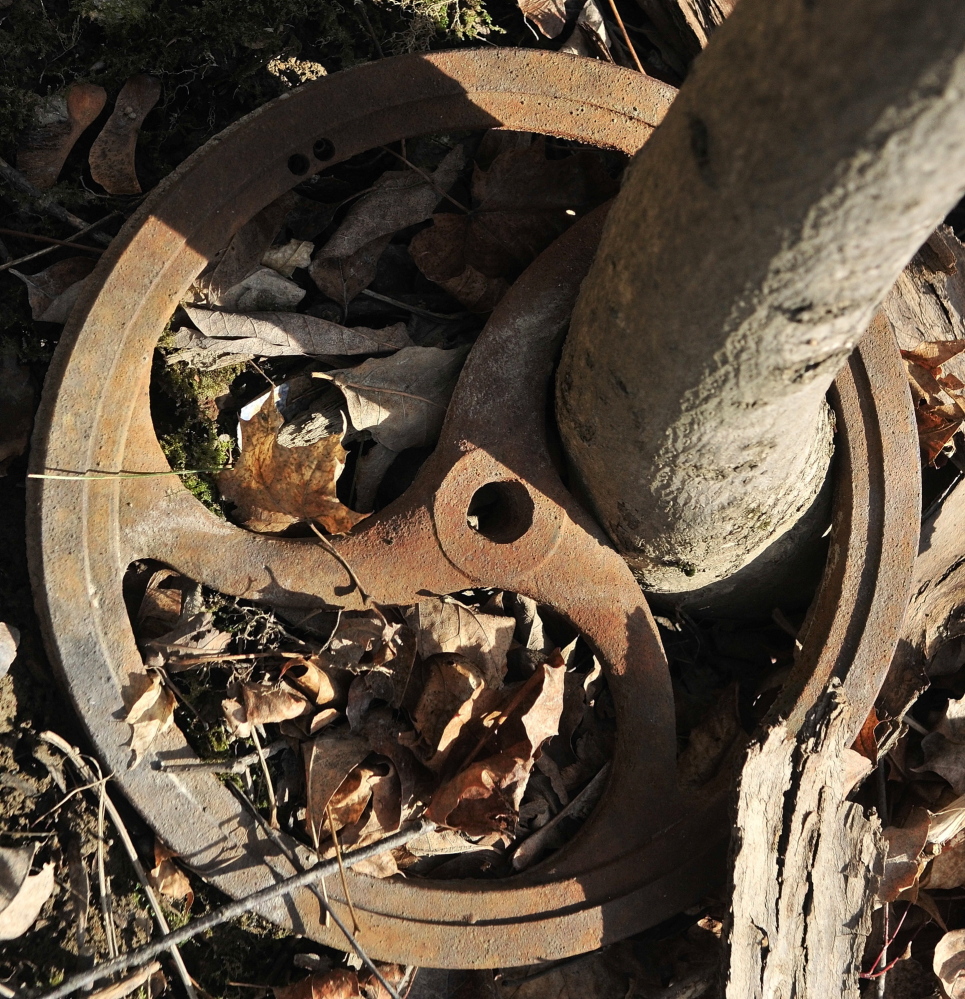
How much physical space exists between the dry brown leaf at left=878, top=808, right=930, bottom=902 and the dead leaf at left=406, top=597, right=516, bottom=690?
1.23 meters

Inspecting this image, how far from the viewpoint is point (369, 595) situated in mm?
1834

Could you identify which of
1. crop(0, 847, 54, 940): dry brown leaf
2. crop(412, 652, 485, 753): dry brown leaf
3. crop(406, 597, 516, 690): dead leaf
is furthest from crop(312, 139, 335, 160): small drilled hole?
crop(0, 847, 54, 940): dry brown leaf

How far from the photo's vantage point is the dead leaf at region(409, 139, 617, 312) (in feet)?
6.86

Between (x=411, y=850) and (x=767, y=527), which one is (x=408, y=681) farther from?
(x=767, y=527)

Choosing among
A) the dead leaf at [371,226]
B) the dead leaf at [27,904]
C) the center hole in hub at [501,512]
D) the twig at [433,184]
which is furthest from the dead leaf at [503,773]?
the twig at [433,184]

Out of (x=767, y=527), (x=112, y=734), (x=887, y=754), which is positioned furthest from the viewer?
(x=887, y=754)

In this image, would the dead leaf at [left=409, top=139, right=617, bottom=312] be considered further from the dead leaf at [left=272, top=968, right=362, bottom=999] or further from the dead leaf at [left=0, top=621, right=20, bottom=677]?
the dead leaf at [left=272, top=968, right=362, bottom=999]

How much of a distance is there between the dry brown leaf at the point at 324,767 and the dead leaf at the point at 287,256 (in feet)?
3.50

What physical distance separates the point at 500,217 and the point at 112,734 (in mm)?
1456

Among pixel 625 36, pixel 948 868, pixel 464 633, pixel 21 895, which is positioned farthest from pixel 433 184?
pixel 948 868

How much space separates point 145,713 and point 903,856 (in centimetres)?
197

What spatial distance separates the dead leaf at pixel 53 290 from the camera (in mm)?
1925

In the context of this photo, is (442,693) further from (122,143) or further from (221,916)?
(122,143)

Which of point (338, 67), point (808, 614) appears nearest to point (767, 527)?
point (808, 614)
